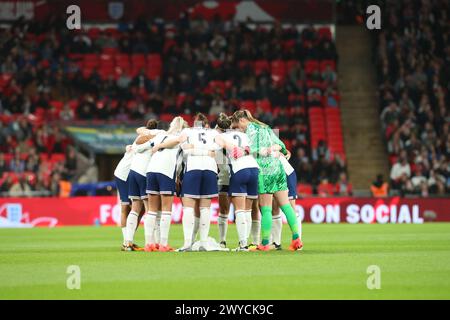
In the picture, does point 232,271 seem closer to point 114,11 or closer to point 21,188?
point 21,188

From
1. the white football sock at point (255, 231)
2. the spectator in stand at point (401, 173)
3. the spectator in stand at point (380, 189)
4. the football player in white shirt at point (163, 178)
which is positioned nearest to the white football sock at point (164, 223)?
the football player in white shirt at point (163, 178)

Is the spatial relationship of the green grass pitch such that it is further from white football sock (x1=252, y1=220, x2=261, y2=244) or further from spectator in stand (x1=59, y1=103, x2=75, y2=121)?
spectator in stand (x1=59, y1=103, x2=75, y2=121)

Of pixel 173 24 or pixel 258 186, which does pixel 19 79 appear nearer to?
pixel 173 24

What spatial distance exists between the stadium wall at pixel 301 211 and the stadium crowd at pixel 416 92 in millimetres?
1159

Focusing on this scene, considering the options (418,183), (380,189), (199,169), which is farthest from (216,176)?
(418,183)

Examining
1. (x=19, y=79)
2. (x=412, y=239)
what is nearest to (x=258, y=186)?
(x=412, y=239)

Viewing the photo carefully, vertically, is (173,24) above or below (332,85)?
above

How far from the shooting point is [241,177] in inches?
677

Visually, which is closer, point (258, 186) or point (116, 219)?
point (258, 186)

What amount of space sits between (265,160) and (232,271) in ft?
13.9

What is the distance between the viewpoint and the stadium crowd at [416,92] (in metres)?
34.4

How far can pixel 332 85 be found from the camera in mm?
39500

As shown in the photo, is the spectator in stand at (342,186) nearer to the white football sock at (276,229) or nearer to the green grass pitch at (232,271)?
the green grass pitch at (232,271)
